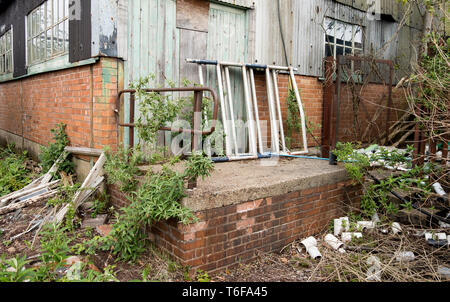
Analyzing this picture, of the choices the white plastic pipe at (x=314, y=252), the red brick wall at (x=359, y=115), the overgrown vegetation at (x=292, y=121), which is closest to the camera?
the white plastic pipe at (x=314, y=252)

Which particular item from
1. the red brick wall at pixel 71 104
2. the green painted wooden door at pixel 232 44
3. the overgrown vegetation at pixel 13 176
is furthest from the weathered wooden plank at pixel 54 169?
the green painted wooden door at pixel 232 44

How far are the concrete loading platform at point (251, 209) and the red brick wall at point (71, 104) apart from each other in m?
0.92

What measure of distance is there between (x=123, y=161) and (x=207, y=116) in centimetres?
137

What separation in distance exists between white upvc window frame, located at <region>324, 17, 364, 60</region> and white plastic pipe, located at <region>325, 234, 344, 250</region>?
4.21 meters

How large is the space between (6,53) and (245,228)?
8.99 metres

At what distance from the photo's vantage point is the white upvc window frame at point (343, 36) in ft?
23.4

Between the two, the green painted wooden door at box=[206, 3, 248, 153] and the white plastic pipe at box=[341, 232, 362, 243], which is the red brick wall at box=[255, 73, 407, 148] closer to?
the green painted wooden door at box=[206, 3, 248, 153]

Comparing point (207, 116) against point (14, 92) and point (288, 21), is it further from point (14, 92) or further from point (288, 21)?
point (14, 92)

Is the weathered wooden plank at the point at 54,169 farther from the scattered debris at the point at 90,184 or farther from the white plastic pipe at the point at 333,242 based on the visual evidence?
the white plastic pipe at the point at 333,242

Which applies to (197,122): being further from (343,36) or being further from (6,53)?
(6,53)

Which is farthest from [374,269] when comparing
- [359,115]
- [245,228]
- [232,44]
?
[359,115]

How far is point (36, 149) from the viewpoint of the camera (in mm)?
6980
